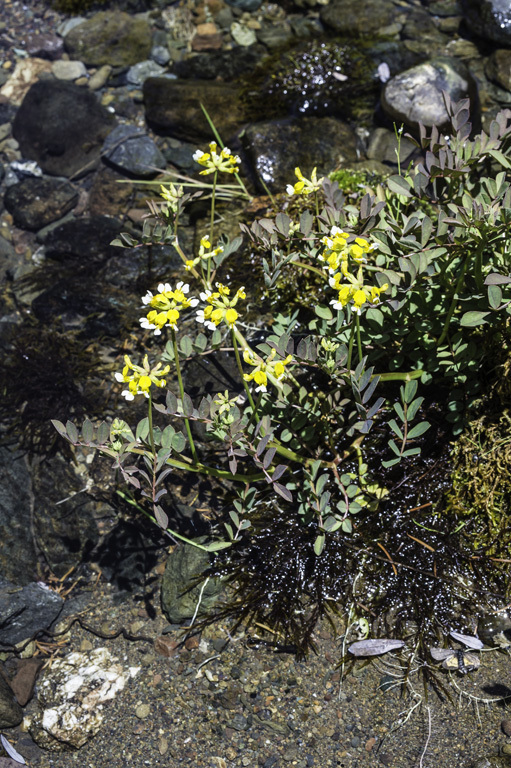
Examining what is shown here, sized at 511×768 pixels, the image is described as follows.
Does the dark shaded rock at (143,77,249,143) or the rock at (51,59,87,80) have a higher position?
the rock at (51,59,87,80)

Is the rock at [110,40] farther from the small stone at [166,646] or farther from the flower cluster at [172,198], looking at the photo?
the small stone at [166,646]

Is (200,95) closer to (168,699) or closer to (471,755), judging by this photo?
(168,699)

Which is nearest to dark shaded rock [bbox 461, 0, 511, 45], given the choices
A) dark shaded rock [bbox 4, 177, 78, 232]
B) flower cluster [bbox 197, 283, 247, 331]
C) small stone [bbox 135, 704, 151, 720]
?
dark shaded rock [bbox 4, 177, 78, 232]

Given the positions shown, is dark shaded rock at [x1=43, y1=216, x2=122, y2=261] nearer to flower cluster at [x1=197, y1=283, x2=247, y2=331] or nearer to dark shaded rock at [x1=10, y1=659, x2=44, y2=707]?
flower cluster at [x1=197, y1=283, x2=247, y2=331]

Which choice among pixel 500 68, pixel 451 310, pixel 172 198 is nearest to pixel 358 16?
pixel 500 68

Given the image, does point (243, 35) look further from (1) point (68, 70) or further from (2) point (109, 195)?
(2) point (109, 195)

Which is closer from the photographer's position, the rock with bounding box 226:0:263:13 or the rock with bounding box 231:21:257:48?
the rock with bounding box 231:21:257:48

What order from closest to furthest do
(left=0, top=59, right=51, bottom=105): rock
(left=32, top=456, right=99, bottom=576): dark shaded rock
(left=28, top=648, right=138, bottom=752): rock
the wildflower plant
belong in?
the wildflower plant → (left=28, top=648, right=138, bottom=752): rock → (left=32, top=456, right=99, bottom=576): dark shaded rock → (left=0, top=59, right=51, bottom=105): rock
